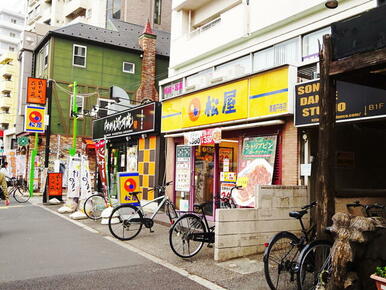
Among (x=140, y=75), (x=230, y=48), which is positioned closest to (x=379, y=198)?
(x=230, y=48)

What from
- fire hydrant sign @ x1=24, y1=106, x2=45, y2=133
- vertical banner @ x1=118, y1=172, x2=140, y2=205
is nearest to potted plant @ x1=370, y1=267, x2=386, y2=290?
vertical banner @ x1=118, y1=172, x2=140, y2=205

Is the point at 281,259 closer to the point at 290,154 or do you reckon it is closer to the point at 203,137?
the point at 290,154

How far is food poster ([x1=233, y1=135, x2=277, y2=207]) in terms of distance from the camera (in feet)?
32.6

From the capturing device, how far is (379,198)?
305 inches


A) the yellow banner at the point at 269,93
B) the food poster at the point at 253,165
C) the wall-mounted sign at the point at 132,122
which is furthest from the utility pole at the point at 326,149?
the wall-mounted sign at the point at 132,122

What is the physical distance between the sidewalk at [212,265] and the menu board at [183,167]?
3.71 metres

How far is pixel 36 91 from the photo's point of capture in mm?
20094

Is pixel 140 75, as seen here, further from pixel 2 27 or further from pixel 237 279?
pixel 2 27

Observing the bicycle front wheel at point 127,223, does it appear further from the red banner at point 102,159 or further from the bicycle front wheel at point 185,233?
the red banner at point 102,159

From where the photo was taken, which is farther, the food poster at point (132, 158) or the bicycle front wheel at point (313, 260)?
the food poster at point (132, 158)

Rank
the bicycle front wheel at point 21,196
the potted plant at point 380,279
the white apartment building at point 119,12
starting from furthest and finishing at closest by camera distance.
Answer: the white apartment building at point 119,12
the bicycle front wheel at point 21,196
the potted plant at point 380,279

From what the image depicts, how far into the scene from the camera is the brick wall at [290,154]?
9297mm

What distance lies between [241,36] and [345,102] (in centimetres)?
537

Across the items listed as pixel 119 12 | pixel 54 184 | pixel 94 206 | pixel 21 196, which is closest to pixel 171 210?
pixel 94 206
